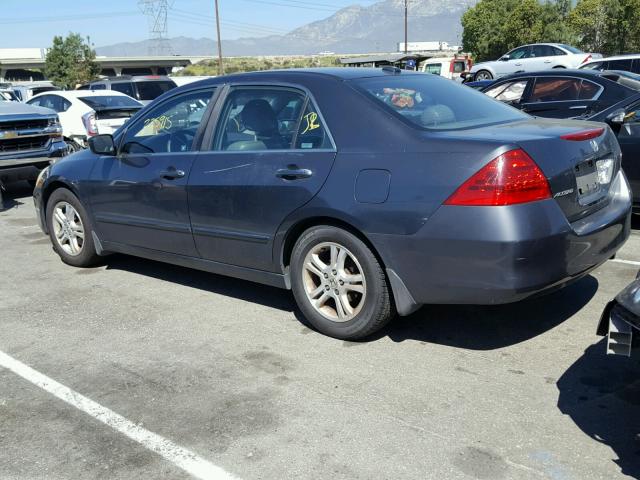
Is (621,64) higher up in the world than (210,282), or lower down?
higher up

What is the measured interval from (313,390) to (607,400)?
59.8 inches

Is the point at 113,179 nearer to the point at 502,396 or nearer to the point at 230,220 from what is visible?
the point at 230,220

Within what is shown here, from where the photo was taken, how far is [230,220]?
4691 millimetres

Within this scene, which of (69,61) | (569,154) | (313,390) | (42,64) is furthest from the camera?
(42,64)

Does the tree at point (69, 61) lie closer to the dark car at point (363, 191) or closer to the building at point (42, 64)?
the building at point (42, 64)

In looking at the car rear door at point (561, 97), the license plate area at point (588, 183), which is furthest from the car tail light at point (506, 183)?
the car rear door at point (561, 97)

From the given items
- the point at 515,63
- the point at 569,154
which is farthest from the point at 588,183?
the point at 515,63

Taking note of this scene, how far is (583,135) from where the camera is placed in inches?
157

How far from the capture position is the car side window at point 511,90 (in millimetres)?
9398

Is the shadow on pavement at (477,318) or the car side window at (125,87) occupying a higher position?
the car side window at (125,87)

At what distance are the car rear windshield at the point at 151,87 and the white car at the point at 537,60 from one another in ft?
39.0

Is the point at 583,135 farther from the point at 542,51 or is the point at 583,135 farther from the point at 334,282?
the point at 542,51

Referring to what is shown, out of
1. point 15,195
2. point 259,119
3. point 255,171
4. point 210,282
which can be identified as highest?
point 259,119

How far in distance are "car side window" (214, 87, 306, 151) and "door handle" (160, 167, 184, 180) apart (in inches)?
14.0
